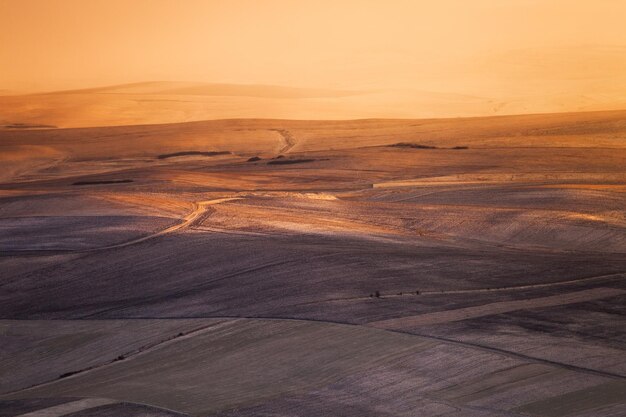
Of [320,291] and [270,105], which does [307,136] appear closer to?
[270,105]

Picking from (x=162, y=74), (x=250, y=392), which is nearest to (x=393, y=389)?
(x=250, y=392)

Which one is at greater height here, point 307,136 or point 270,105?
point 270,105

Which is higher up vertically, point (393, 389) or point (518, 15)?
point (518, 15)

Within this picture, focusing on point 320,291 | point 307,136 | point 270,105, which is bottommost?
point 320,291

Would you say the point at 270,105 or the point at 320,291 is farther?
the point at 270,105

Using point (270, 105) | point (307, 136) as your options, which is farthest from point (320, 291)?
point (270, 105)

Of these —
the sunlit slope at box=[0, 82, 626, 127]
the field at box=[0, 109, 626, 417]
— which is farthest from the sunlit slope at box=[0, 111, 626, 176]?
the field at box=[0, 109, 626, 417]

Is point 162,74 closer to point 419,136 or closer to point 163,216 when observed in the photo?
point 419,136

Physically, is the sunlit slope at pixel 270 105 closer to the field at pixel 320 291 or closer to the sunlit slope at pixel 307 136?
the sunlit slope at pixel 307 136

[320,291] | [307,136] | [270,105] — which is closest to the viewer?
[320,291]
